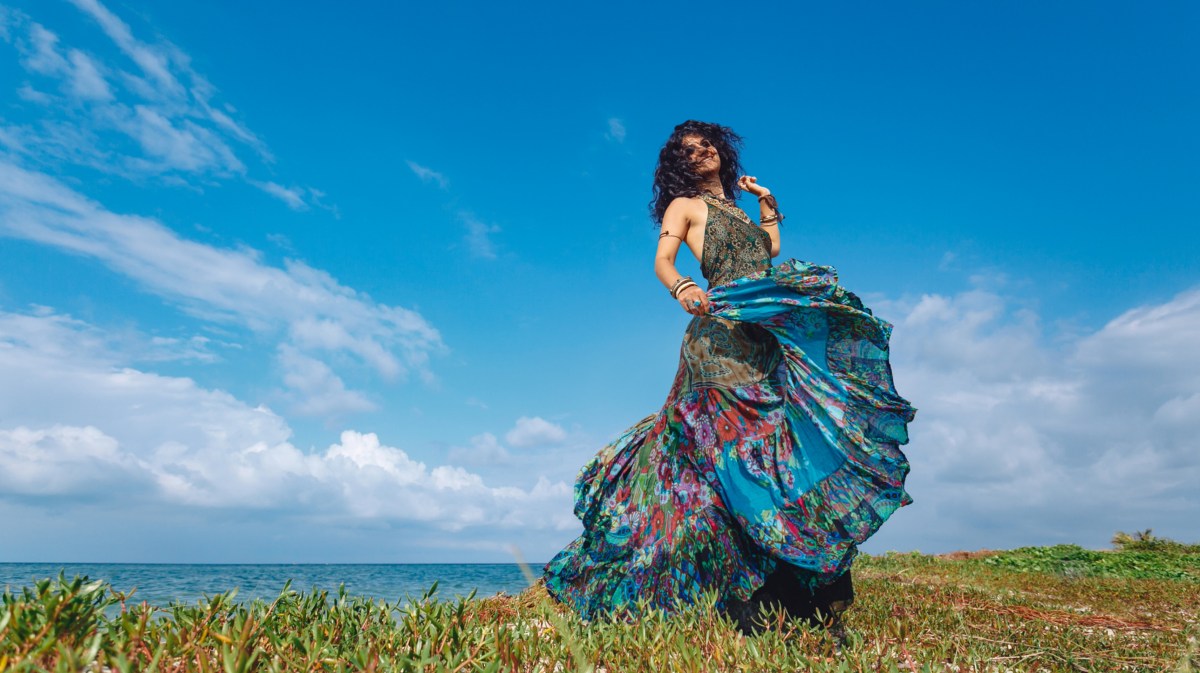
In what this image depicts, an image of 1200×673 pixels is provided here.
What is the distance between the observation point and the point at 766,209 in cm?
613

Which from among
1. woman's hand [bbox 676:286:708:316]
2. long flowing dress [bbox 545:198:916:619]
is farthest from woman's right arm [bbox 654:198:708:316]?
long flowing dress [bbox 545:198:916:619]

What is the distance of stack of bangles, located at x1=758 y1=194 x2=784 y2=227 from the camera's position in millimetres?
6094

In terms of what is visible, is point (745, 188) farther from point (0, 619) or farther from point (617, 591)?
point (0, 619)

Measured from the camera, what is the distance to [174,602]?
2.18 metres

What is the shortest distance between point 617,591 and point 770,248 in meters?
2.92

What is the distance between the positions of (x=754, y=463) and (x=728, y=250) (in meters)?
1.73

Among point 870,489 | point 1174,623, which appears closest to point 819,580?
point 870,489

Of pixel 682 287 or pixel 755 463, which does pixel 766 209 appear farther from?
pixel 755 463

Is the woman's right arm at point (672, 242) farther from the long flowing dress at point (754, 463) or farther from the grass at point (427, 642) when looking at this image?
the grass at point (427, 642)

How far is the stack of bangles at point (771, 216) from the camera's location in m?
6.09

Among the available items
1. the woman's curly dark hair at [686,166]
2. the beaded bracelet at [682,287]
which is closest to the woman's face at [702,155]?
the woman's curly dark hair at [686,166]

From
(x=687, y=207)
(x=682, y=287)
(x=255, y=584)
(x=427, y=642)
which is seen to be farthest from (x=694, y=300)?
(x=255, y=584)

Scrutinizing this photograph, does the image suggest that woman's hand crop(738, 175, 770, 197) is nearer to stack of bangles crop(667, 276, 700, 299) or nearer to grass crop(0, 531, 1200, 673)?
stack of bangles crop(667, 276, 700, 299)

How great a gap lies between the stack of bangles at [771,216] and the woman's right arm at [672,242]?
2.68 ft
